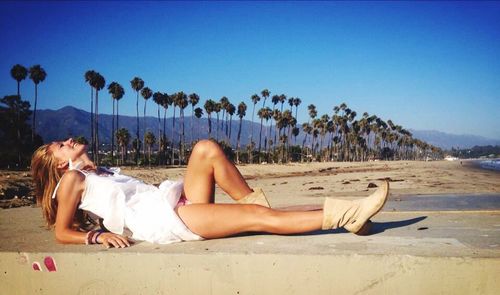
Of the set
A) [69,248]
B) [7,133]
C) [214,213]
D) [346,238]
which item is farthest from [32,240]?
[7,133]

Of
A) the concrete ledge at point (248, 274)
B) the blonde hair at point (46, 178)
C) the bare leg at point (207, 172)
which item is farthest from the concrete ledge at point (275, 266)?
the bare leg at point (207, 172)

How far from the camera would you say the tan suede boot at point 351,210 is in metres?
2.35

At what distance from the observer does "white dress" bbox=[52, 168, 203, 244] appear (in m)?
2.54

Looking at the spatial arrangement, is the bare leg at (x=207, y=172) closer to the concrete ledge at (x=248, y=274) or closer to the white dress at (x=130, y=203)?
the white dress at (x=130, y=203)

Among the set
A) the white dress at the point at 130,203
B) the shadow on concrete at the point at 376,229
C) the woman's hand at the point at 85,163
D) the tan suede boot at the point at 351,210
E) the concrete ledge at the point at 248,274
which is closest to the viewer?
the concrete ledge at the point at 248,274

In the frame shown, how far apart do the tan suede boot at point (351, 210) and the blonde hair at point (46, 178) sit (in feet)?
7.28

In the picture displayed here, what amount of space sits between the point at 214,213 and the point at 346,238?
965mm

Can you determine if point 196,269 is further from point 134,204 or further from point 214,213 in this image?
point 134,204

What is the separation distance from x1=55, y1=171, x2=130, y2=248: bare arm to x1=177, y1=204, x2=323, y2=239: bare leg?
2.81 ft

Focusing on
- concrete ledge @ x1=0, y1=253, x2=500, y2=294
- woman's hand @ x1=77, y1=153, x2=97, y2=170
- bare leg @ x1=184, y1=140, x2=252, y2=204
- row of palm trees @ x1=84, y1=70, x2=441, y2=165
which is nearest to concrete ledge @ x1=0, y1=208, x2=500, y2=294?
concrete ledge @ x1=0, y1=253, x2=500, y2=294

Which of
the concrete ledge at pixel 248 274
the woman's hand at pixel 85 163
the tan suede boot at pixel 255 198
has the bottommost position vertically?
the concrete ledge at pixel 248 274

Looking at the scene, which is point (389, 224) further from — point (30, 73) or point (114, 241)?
point (30, 73)

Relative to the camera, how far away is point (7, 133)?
62.4m

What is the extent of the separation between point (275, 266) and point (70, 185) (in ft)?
5.64
